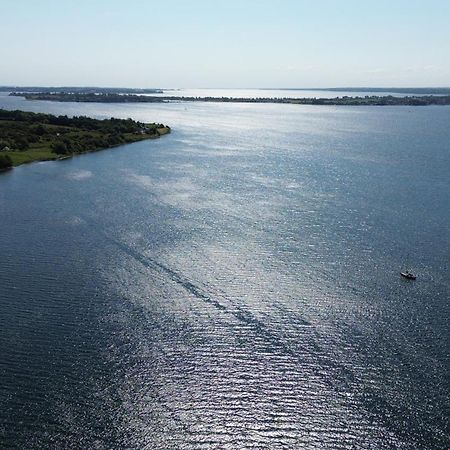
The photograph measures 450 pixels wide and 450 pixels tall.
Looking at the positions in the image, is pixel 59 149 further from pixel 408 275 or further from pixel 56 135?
pixel 408 275

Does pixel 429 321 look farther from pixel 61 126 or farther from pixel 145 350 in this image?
pixel 61 126

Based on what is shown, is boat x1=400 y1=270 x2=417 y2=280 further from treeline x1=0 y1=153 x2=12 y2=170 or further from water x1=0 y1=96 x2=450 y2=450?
treeline x1=0 y1=153 x2=12 y2=170

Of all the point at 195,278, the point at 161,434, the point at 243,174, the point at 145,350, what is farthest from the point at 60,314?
the point at 243,174

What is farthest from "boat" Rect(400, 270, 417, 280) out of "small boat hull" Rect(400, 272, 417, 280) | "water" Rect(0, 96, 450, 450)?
"water" Rect(0, 96, 450, 450)

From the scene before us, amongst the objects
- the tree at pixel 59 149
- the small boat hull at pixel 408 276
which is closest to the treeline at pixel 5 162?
the tree at pixel 59 149

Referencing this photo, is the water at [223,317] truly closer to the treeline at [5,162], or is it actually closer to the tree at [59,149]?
the treeline at [5,162]
